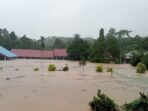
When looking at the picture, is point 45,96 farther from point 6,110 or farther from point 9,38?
point 9,38

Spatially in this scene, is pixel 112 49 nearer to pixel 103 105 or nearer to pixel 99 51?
pixel 99 51

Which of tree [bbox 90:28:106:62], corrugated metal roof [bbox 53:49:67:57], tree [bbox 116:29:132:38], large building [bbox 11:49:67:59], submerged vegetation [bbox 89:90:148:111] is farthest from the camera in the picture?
tree [bbox 116:29:132:38]

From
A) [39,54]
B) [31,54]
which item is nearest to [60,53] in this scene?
[39,54]

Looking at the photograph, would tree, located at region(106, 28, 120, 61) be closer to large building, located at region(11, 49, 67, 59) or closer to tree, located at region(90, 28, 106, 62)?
tree, located at region(90, 28, 106, 62)

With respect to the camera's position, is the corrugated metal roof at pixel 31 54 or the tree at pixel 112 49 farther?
the corrugated metal roof at pixel 31 54

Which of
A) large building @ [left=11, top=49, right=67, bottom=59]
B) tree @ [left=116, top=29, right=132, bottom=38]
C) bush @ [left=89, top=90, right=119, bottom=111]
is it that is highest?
tree @ [left=116, top=29, right=132, bottom=38]

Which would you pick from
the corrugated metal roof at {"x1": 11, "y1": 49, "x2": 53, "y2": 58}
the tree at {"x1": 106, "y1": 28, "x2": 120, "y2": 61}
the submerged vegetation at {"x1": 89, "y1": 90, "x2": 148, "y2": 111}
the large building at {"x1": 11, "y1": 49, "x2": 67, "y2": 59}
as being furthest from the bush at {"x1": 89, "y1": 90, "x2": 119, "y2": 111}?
the corrugated metal roof at {"x1": 11, "y1": 49, "x2": 53, "y2": 58}

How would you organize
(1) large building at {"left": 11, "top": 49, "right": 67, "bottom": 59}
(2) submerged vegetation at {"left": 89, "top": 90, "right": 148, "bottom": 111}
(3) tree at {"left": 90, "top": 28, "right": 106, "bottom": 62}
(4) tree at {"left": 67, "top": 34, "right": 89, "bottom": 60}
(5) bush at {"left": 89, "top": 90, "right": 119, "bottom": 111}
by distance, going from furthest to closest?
(1) large building at {"left": 11, "top": 49, "right": 67, "bottom": 59}, (4) tree at {"left": 67, "top": 34, "right": 89, "bottom": 60}, (3) tree at {"left": 90, "top": 28, "right": 106, "bottom": 62}, (5) bush at {"left": 89, "top": 90, "right": 119, "bottom": 111}, (2) submerged vegetation at {"left": 89, "top": 90, "right": 148, "bottom": 111}

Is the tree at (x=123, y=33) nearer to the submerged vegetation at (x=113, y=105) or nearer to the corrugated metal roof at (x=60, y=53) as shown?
the corrugated metal roof at (x=60, y=53)

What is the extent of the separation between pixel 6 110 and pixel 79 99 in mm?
3125

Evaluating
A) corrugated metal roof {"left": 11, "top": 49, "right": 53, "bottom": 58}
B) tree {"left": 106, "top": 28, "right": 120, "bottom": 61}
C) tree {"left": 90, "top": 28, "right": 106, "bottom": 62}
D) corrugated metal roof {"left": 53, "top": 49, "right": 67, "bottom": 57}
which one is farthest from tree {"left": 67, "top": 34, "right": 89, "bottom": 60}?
corrugated metal roof {"left": 11, "top": 49, "right": 53, "bottom": 58}

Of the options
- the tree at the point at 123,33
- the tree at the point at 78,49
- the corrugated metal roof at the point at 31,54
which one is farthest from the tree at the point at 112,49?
the tree at the point at 123,33

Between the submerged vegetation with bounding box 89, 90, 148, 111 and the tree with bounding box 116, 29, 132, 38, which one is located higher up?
the tree with bounding box 116, 29, 132, 38

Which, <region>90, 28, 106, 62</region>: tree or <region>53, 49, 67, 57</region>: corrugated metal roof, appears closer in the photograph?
<region>90, 28, 106, 62</region>: tree
